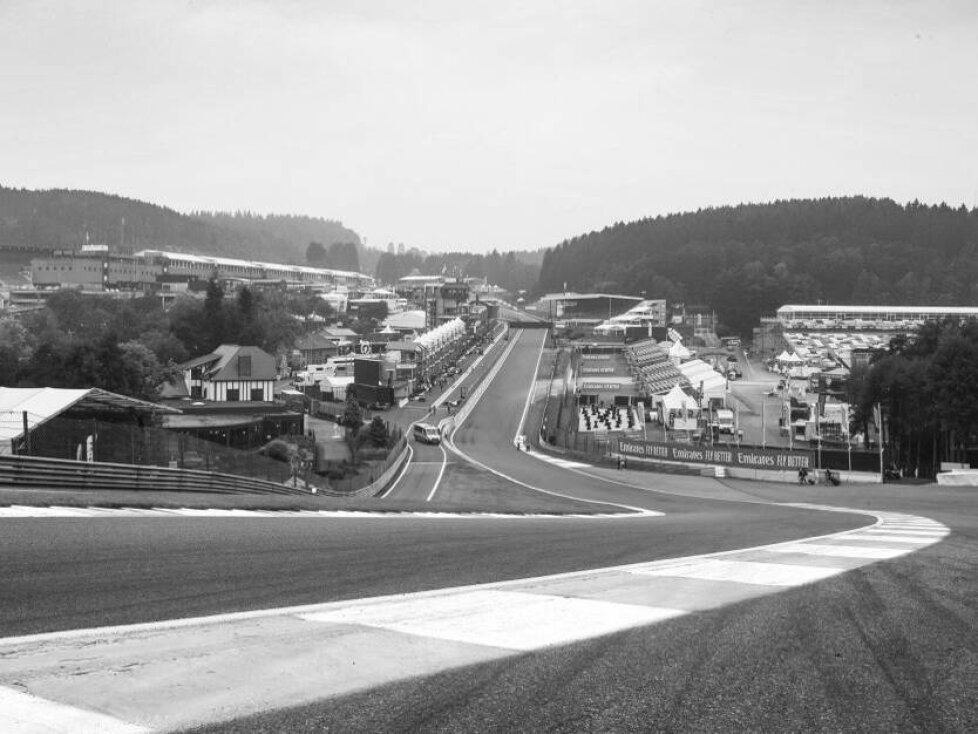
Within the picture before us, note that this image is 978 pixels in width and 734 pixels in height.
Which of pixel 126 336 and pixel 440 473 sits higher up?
pixel 126 336

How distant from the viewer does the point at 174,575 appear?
24.6ft

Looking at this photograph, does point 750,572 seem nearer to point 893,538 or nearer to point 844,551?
point 844,551

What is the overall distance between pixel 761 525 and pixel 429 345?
274 feet

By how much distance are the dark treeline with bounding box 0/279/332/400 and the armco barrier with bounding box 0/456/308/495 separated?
34104 mm

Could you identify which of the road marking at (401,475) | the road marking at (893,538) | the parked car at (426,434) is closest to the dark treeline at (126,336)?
the parked car at (426,434)

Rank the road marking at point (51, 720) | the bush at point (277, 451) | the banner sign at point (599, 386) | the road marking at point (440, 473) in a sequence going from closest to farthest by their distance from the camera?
1. the road marking at point (51, 720)
2. the road marking at point (440, 473)
3. the bush at point (277, 451)
4. the banner sign at point (599, 386)

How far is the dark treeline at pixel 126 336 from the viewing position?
5434cm

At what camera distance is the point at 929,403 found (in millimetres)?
51438

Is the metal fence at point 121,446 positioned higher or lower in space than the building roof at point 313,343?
lower

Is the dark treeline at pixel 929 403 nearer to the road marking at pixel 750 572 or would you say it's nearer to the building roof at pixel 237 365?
the building roof at pixel 237 365

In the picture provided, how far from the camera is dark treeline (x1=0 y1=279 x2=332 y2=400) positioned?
54.3 meters

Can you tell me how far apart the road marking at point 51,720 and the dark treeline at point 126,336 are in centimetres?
5289

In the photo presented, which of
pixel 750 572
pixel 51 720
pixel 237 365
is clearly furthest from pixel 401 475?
pixel 51 720

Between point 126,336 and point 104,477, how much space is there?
7960 centimetres
